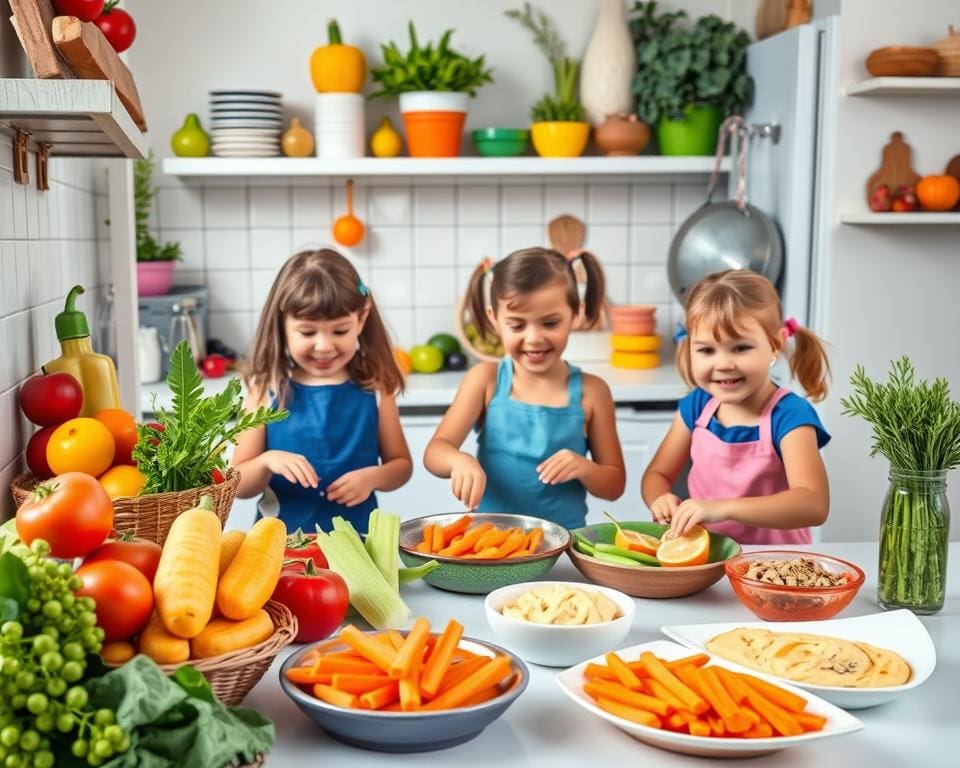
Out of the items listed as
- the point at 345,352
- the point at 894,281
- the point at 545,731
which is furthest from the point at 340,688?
the point at 894,281

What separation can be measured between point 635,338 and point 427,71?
1037 millimetres

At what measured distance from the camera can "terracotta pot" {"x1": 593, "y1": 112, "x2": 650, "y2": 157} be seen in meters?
3.47

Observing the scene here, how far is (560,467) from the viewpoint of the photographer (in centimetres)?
186

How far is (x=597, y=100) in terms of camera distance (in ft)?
11.6

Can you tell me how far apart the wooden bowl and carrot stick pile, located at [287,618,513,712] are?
91.6 inches

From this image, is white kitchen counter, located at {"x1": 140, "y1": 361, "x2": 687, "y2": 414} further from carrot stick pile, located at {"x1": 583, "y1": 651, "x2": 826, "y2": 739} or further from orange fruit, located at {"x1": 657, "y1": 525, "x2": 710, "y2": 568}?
carrot stick pile, located at {"x1": 583, "y1": 651, "x2": 826, "y2": 739}

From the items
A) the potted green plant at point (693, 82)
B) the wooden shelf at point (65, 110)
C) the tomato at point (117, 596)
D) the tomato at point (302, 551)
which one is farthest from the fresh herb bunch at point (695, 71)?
the tomato at point (117, 596)

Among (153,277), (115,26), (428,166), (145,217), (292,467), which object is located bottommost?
(292,467)

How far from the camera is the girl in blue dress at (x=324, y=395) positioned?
2.06 meters

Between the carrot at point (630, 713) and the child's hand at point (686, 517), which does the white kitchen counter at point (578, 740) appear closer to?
the carrot at point (630, 713)

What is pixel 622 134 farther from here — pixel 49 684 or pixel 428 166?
pixel 49 684

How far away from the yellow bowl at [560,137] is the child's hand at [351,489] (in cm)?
177

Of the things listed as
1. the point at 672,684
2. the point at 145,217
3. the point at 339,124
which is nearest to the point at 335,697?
the point at 672,684

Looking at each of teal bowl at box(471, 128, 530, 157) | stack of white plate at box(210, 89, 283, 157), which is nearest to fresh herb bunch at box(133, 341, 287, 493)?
stack of white plate at box(210, 89, 283, 157)
